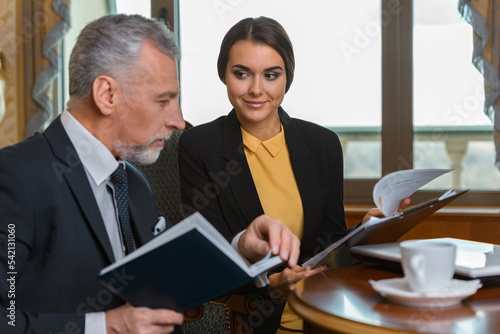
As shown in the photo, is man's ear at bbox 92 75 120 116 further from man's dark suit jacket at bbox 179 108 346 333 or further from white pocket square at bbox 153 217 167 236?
man's dark suit jacket at bbox 179 108 346 333

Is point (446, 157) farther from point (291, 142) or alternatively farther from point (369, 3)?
point (291, 142)

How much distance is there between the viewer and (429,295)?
3.11 ft

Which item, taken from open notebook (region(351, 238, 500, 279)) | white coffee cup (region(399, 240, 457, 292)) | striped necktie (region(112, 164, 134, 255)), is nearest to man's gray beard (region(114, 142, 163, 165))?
striped necktie (region(112, 164, 134, 255))

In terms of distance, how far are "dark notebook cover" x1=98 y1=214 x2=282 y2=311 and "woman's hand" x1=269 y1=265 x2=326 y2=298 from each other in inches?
13.5

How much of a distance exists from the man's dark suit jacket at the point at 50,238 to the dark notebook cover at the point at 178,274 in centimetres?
19

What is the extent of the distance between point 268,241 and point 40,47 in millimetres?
2498

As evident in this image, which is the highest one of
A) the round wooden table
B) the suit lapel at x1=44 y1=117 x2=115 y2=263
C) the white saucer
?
the suit lapel at x1=44 y1=117 x2=115 y2=263

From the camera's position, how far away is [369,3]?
10.1ft

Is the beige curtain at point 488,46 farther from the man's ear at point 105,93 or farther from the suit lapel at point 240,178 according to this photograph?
the man's ear at point 105,93

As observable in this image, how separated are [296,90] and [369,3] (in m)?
0.63

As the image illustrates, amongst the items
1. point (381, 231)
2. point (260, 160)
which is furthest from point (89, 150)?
point (260, 160)

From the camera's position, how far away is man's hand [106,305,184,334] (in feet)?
3.39

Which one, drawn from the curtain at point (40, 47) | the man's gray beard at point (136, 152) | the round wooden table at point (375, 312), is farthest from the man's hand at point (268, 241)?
the curtain at point (40, 47)

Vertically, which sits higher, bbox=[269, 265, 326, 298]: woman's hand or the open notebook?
the open notebook
